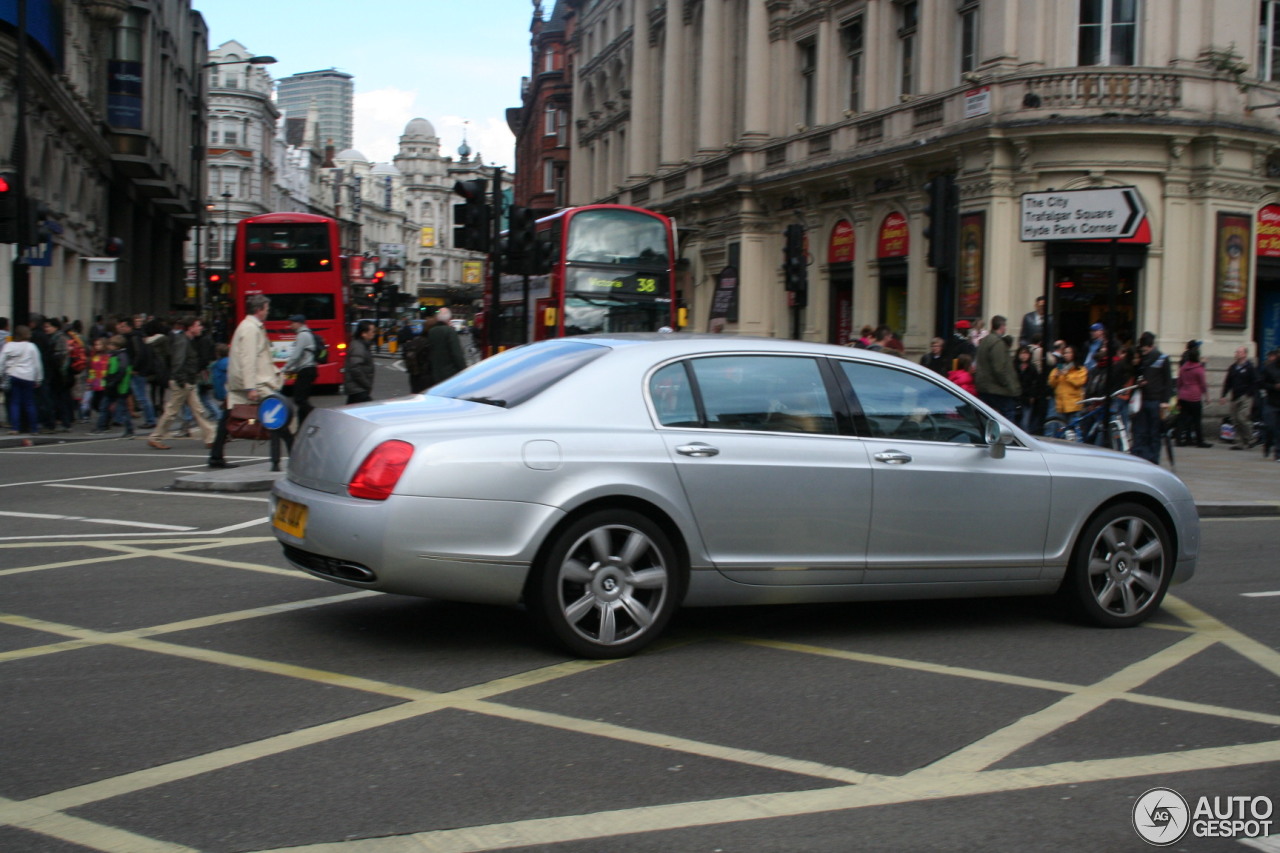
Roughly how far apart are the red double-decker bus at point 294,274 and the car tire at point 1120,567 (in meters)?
26.0

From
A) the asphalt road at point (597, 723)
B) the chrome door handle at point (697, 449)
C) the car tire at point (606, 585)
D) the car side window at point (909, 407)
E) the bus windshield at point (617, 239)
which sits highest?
the bus windshield at point (617, 239)

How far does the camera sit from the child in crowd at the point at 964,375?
55.0ft

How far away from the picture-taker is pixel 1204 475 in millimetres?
16672

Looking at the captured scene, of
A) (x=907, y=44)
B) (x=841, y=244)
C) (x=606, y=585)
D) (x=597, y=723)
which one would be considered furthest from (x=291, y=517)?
(x=841, y=244)

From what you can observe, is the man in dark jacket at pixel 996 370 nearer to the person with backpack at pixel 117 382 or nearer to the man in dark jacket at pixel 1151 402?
the man in dark jacket at pixel 1151 402

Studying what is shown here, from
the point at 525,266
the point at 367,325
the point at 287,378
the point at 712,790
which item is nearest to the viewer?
the point at 712,790

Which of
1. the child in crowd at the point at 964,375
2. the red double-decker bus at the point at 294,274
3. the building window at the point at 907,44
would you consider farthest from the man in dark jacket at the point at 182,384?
the building window at the point at 907,44

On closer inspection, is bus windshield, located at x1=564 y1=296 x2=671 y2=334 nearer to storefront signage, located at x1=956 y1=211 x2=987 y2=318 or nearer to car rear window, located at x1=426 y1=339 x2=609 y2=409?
storefront signage, located at x1=956 y1=211 x2=987 y2=318

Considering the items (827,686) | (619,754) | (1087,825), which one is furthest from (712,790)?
(827,686)

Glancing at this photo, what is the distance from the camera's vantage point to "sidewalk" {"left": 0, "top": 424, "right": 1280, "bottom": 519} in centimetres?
1280

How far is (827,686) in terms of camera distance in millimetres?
5680

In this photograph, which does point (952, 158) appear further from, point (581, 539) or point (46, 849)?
point (46, 849)

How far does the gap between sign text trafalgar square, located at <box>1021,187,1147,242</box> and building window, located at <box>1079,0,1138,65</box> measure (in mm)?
14133

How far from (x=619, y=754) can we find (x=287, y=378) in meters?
10.4
